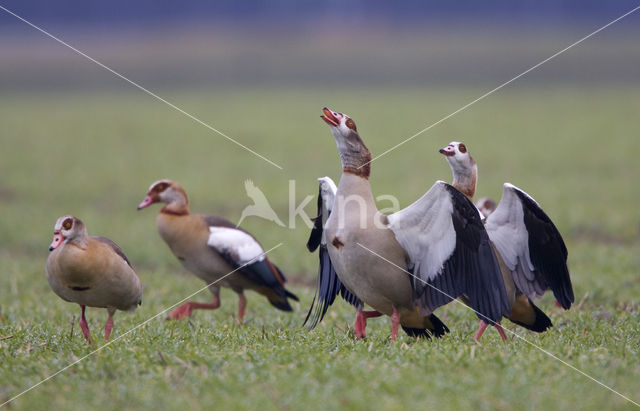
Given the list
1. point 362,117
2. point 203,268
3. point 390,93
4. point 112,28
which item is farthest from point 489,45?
point 203,268

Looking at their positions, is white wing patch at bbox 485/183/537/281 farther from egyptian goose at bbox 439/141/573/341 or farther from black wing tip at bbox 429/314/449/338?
black wing tip at bbox 429/314/449/338

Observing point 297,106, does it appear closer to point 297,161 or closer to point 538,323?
point 297,161

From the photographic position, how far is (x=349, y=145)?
6023mm

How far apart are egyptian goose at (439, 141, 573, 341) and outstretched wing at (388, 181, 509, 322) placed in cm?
50

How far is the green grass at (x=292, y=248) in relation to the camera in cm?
454

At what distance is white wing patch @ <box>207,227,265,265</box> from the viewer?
25.7 feet

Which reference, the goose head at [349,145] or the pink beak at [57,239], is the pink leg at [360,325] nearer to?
the goose head at [349,145]

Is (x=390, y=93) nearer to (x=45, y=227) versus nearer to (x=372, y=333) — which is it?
(x=45, y=227)

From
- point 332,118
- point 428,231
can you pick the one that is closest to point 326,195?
point 332,118

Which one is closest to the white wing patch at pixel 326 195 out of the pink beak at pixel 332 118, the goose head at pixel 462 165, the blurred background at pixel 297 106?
the pink beak at pixel 332 118

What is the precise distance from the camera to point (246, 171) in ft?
68.9

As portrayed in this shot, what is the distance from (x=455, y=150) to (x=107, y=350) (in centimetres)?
311

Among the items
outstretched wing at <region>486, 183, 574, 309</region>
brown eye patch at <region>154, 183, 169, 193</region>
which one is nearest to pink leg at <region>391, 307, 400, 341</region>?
outstretched wing at <region>486, 183, 574, 309</region>

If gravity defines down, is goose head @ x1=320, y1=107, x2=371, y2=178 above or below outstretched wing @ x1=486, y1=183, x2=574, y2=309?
above
